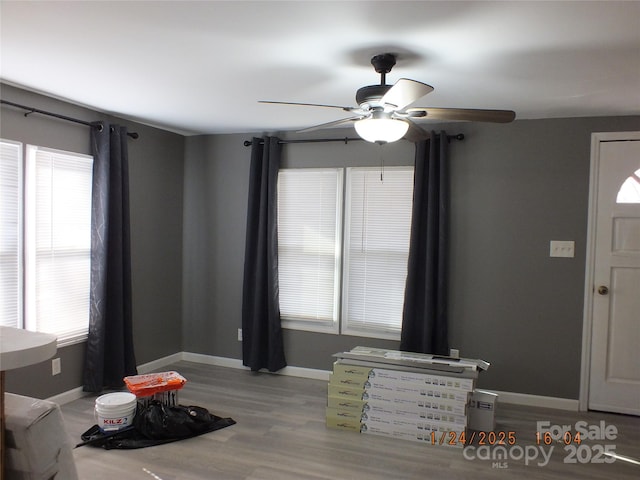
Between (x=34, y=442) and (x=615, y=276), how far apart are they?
394 cm

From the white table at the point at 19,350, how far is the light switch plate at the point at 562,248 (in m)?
3.63

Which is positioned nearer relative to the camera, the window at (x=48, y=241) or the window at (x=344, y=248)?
the window at (x=48, y=241)

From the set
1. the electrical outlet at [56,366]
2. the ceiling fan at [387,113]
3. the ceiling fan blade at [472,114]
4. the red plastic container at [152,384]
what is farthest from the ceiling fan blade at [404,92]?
the electrical outlet at [56,366]

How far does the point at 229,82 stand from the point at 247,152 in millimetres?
1734

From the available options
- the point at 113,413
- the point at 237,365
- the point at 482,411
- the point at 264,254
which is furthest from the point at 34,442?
the point at 237,365

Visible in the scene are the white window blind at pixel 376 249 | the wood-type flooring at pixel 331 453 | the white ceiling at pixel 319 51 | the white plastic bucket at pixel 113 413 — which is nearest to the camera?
the white ceiling at pixel 319 51

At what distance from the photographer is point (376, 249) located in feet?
14.3

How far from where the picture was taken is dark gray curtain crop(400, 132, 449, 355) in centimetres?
402

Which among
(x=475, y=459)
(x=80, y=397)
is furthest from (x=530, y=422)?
(x=80, y=397)

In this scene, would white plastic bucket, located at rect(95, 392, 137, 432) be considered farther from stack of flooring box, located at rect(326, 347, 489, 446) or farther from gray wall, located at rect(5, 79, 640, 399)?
stack of flooring box, located at rect(326, 347, 489, 446)

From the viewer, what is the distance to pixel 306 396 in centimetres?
411

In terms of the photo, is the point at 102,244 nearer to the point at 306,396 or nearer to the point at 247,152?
the point at 247,152

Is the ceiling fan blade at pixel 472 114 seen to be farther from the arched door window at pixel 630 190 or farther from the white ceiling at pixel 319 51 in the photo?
the arched door window at pixel 630 190

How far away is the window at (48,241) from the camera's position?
335 cm
